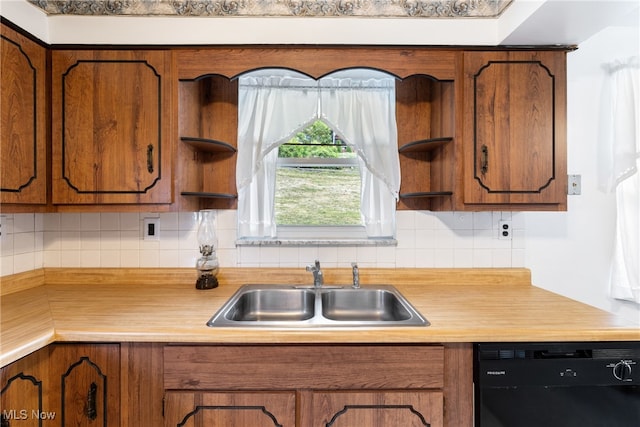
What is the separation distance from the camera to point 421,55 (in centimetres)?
159

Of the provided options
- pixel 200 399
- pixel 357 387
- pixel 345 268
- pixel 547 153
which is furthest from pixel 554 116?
pixel 200 399

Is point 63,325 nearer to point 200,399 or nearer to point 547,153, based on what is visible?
point 200,399

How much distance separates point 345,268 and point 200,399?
3.08 feet

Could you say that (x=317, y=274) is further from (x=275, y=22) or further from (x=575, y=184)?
(x=575, y=184)

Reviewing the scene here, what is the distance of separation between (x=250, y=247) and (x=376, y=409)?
1.03 m

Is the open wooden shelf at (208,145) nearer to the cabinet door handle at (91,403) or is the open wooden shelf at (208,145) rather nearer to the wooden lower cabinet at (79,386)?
the wooden lower cabinet at (79,386)

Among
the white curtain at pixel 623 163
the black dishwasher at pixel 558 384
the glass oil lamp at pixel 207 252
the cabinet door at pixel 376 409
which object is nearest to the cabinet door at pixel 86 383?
the glass oil lamp at pixel 207 252

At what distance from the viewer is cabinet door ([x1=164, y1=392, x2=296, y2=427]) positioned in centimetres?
121

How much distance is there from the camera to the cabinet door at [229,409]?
1.21 meters

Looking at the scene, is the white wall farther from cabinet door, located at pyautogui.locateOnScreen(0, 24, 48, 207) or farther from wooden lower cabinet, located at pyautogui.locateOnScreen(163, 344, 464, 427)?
cabinet door, located at pyautogui.locateOnScreen(0, 24, 48, 207)

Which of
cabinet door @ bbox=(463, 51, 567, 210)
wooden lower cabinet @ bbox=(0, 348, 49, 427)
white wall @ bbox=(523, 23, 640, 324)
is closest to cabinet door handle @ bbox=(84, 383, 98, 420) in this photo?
wooden lower cabinet @ bbox=(0, 348, 49, 427)

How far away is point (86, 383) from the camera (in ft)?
4.00

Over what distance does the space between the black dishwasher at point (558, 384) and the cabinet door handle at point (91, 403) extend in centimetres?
133

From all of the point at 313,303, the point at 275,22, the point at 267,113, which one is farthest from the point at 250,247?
the point at 275,22
